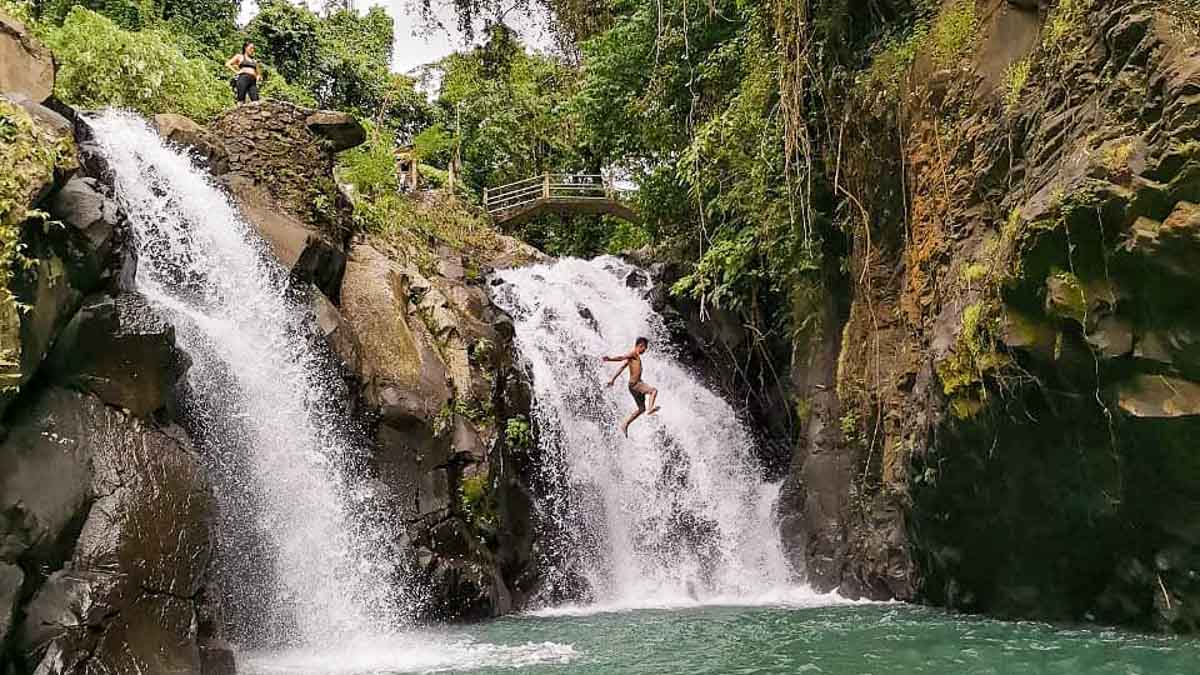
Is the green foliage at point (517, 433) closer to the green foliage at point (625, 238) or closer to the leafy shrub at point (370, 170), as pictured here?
the leafy shrub at point (370, 170)

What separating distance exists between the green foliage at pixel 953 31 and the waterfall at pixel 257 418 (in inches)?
285

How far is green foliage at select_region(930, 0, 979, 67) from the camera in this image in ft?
30.0

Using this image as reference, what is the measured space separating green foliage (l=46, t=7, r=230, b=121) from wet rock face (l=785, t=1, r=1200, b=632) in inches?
415

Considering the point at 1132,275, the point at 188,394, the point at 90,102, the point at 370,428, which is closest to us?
the point at 1132,275

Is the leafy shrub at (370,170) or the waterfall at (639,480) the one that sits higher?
the leafy shrub at (370,170)

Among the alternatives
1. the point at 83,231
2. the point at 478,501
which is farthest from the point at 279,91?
the point at 83,231

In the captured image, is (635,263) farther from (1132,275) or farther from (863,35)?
(1132,275)

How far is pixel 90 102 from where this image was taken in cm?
1358

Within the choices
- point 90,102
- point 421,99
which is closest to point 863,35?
point 90,102

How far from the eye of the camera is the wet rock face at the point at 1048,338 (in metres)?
6.54

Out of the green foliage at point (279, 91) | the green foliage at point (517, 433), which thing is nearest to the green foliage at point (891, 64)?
the green foliage at point (517, 433)

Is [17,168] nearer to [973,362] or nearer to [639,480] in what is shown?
[973,362]

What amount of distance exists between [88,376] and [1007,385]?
7.14 metres

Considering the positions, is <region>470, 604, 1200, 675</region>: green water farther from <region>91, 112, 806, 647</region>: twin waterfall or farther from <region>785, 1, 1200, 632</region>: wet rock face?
<region>91, 112, 806, 647</region>: twin waterfall
